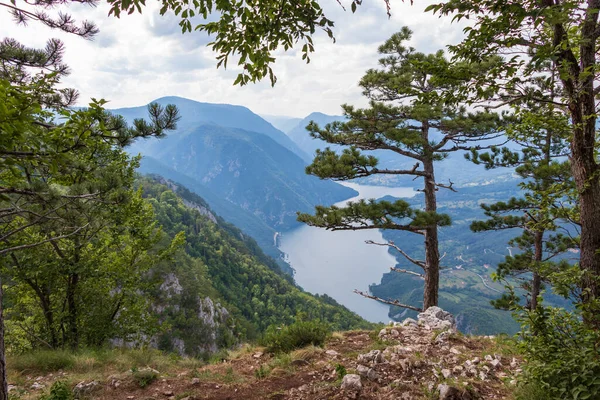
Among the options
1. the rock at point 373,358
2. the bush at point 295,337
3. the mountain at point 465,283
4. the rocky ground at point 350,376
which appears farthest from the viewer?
the mountain at point 465,283

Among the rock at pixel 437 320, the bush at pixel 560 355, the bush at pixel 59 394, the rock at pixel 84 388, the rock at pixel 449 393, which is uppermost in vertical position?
the bush at pixel 560 355

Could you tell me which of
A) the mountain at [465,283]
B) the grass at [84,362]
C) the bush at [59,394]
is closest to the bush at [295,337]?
the grass at [84,362]

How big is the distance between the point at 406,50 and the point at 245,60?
817 cm

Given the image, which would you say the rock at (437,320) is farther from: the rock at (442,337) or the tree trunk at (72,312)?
the tree trunk at (72,312)

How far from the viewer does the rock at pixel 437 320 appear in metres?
6.38

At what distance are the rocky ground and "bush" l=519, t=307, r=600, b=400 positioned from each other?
0.50m

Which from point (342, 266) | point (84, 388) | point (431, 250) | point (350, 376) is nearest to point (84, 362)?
point (84, 388)

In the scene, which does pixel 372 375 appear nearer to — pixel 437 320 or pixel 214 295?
pixel 437 320

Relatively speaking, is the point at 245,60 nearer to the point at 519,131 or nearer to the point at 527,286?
the point at 519,131

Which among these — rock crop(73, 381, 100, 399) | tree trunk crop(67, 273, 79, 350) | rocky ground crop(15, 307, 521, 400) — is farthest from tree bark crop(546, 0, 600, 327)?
tree trunk crop(67, 273, 79, 350)

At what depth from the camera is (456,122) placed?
8.06 m

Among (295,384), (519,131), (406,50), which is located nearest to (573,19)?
(519,131)

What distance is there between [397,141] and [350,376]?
603cm

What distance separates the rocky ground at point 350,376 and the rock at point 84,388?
0.01 metres
